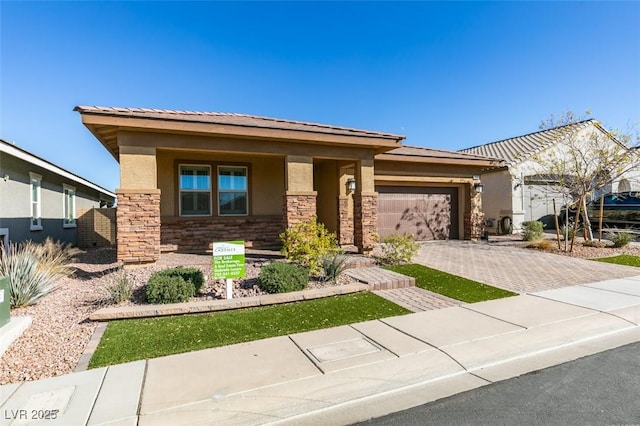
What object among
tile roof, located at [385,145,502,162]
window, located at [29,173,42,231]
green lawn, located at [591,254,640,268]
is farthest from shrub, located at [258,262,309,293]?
window, located at [29,173,42,231]

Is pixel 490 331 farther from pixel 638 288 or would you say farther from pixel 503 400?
pixel 638 288

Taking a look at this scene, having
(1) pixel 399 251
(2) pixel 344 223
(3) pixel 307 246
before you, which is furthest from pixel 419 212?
(3) pixel 307 246

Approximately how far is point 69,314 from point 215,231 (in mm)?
6184

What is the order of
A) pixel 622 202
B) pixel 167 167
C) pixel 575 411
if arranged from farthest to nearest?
pixel 622 202 → pixel 167 167 → pixel 575 411

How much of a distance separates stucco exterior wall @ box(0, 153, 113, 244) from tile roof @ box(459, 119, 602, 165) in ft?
65.1

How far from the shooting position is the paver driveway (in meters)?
7.83

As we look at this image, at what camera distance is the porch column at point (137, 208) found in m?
8.12

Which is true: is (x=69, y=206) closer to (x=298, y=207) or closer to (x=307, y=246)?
(x=298, y=207)

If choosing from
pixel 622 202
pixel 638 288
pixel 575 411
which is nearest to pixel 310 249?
pixel 575 411

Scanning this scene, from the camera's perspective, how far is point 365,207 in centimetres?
1085

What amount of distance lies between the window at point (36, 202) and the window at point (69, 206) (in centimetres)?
254

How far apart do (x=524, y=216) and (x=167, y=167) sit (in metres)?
17.1

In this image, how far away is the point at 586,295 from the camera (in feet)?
21.7

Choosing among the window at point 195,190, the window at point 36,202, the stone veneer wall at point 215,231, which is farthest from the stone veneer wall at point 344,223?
the window at point 36,202
